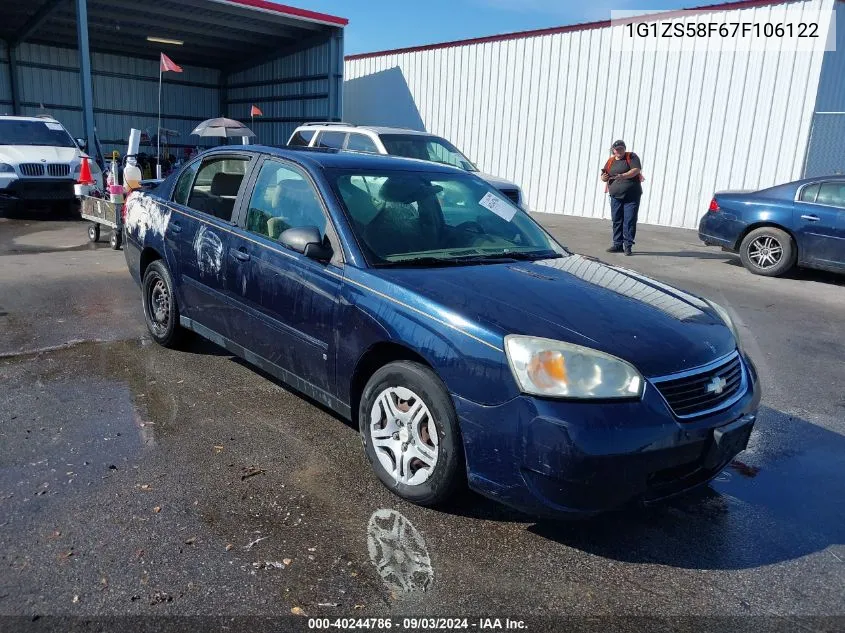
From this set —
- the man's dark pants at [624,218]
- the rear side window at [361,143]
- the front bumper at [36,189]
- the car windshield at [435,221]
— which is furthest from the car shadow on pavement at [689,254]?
the front bumper at [36,189]

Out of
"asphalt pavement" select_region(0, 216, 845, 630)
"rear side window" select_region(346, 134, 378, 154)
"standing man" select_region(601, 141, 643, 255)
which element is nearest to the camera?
"asphalt pavement" select_region(0, 216, 845, 630)

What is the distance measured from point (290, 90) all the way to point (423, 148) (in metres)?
14.9

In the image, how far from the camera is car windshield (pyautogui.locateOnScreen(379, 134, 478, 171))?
11719 mm

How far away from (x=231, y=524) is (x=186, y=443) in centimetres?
93

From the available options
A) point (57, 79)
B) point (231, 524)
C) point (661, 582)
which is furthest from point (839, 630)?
point (57, 79)

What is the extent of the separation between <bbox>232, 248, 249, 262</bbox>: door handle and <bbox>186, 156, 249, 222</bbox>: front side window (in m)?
0.32

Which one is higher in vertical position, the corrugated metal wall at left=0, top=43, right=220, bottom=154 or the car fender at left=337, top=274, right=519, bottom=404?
the corrugated metal wall at left=0, top=43, right=220, bottom=154

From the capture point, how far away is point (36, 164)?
42.5 feet

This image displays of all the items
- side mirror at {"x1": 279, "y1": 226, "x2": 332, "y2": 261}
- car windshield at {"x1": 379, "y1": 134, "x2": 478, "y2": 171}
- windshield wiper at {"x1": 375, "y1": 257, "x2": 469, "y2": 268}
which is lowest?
windshield wiper at {"x1": 375, "y1": 257, "x2": 469, "y2": 268}

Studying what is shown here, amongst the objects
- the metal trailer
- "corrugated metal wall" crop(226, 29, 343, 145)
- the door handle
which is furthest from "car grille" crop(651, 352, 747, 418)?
"corrugated metal wall" crop(226, 29, 343, 145)

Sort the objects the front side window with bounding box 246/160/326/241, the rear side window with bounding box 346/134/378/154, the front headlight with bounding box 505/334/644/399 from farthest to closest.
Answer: the rear side window with bounding box 346/134/378/154 < the front side window with bounding box 246/160/326/241 < the front headlight with bounding box 505/334/644/399

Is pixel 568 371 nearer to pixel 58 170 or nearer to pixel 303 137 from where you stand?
pixel 303 137

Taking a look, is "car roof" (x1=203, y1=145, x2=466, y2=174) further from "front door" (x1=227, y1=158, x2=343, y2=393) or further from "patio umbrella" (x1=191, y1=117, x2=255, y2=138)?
"patio umbrella" (x1=191, y1=117, x2=255, y2=138)

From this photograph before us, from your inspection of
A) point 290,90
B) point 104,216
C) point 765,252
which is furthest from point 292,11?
point 765,252
